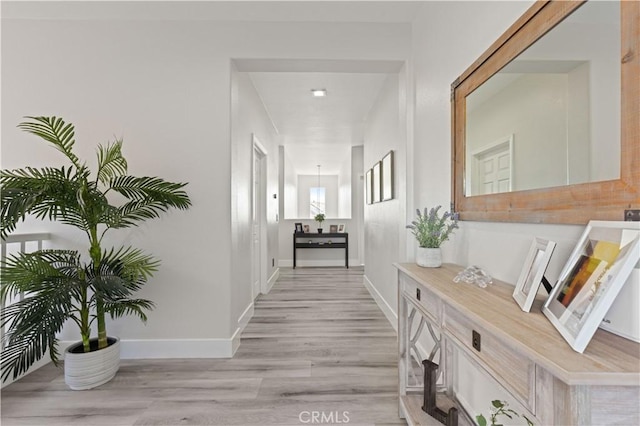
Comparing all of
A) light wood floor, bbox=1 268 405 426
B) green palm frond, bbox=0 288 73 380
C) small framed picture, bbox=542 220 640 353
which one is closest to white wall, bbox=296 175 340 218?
light wood floor, bbox=1 268 405 426

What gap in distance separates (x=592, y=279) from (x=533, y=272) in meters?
0.23

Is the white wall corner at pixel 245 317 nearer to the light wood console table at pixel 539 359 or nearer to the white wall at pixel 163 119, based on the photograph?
the white wall at pixel 163 119

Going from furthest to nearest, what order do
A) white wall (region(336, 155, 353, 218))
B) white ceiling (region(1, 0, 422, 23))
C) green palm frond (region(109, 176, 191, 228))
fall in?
white wall (region(336, 155, 353, 218)), white ceiling (region(1, 0, 422, 23)), green palm frond (region(109, 176, 191, 228))

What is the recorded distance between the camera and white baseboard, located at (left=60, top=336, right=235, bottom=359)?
2.30 metres

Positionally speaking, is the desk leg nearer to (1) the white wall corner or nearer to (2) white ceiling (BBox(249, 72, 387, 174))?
(2) white ceiling (BBox(249, 72, 387, 174))

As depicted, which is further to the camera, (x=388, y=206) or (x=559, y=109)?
(x=388, y=206)

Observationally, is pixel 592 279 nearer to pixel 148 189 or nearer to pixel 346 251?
pixel 148 189

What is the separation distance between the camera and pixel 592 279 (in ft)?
2.29

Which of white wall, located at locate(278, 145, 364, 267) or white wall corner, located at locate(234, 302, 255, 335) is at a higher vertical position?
white wall, located at locate(278, 145, 364, 267)

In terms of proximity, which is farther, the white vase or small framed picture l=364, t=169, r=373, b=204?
small framed picture l=364, t=169, r=373, b=204

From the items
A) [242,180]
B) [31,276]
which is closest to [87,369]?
[31,276]

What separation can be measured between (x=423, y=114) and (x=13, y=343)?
2930 mm

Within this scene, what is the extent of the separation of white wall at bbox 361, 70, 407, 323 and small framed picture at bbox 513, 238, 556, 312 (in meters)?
1.50

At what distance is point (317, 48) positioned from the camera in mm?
2414
